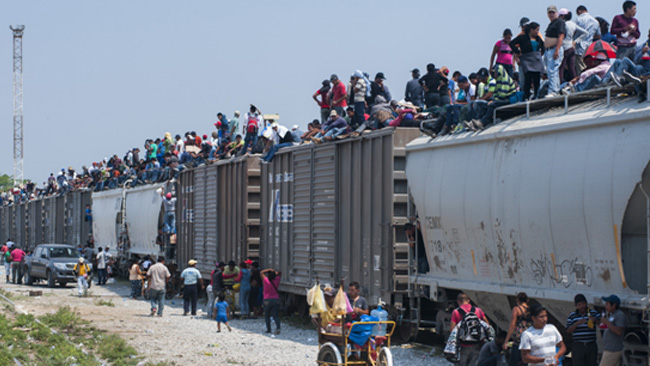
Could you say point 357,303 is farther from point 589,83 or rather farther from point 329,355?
point 589,83

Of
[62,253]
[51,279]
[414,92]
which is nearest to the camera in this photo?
[414,92]

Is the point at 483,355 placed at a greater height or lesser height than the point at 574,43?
lesser

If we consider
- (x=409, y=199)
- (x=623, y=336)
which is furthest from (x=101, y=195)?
(x=623, y=336)

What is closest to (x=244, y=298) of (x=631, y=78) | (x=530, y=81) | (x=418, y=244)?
(x=418, y=244)

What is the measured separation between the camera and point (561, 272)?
10.7 metres

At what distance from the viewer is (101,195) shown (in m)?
36.5

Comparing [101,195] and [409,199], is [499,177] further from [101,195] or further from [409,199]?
[101,195]

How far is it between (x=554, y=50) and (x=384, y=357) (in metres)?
5.03

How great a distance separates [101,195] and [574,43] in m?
27.0

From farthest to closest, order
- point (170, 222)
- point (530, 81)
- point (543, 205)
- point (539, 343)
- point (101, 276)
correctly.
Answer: point (101, 276) < point (170, 222) < point (530, 81) < point (543, 205) < point (539, 343)

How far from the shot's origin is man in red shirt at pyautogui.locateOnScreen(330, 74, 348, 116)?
18625mm

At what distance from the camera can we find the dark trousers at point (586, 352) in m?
9.82

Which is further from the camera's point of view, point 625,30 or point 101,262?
point 101,262

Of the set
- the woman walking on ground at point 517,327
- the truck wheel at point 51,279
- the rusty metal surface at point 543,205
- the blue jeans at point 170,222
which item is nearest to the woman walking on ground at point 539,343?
the woman walking on ground at point 517,327
